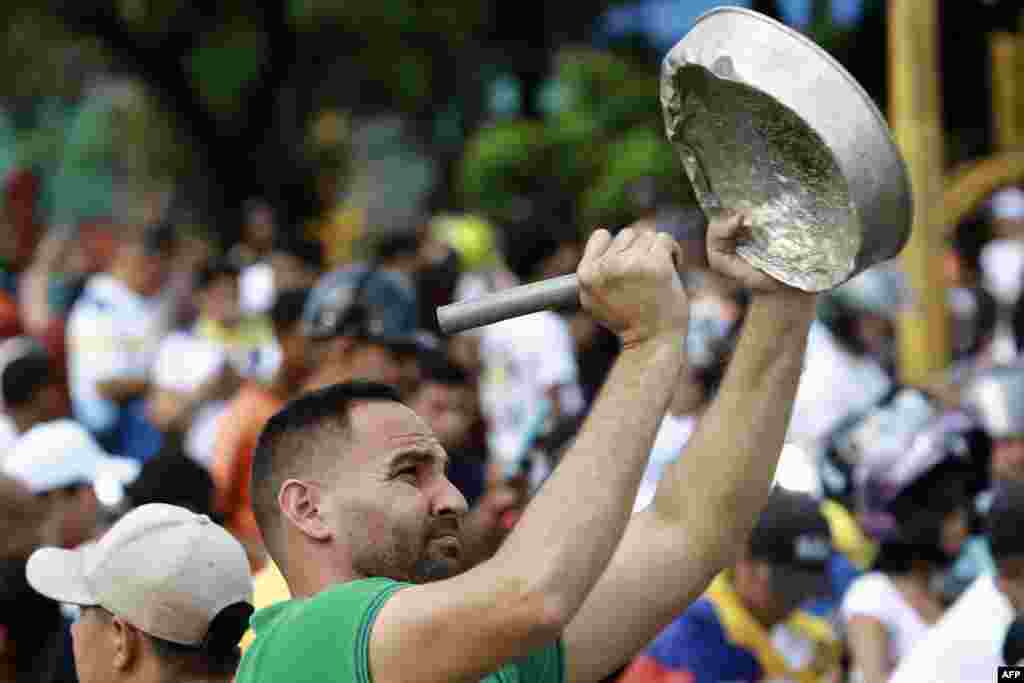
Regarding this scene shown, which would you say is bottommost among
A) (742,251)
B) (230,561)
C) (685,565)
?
(230,561)

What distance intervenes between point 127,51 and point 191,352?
1441cm

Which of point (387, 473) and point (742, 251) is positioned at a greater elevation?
point (742, 251)

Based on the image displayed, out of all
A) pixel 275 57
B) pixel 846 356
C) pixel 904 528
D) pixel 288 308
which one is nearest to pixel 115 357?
pixel 288 308

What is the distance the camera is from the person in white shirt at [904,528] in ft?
18.2

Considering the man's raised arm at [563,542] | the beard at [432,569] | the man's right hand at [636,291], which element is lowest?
the beard at [432,569]

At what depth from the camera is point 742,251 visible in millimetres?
3311

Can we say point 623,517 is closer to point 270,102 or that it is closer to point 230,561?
point 230,561

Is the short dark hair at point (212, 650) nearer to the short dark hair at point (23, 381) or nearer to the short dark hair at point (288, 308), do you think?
the short dark hair at point (288, 308)

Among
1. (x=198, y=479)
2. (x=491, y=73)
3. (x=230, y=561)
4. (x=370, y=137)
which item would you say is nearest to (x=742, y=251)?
(x=230, y=561)

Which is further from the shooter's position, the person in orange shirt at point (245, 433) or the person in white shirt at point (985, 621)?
the person in orange shirt at point (245, 433)

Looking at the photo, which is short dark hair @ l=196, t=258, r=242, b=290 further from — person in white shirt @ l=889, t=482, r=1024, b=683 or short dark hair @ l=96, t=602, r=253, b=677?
short dark hair @ l=96, t=602, r=253, b=677

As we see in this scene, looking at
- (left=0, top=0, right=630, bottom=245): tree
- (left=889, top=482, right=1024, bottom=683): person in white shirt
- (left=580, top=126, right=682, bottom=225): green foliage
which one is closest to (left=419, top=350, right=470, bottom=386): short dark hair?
(left=889, top=482, right=1024, bottom=683): person in white shirt

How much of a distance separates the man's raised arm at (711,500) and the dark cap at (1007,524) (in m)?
1.58

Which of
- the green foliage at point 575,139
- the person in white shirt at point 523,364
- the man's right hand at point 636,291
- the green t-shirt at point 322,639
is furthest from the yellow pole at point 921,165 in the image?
the green foliage at point 575,139
